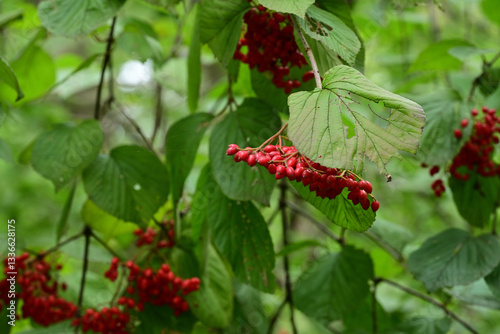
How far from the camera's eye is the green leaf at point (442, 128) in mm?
1660

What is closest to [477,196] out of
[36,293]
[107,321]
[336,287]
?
[336,287]

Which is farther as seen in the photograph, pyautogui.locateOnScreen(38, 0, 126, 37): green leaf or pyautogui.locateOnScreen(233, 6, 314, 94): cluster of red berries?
pyautogui.locateOnScreen(38, 0, 126, 37): green leaf

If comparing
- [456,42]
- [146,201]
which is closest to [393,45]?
[456,42]

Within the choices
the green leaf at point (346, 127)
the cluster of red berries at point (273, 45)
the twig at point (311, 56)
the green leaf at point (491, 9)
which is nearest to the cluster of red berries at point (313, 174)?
the green leaf at point (346, 127)

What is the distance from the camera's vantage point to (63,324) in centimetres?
188

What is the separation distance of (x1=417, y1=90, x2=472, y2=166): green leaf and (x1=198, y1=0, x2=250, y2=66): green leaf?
81 centimetres

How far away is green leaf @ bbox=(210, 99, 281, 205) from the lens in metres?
1.38

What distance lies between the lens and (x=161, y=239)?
1938mm

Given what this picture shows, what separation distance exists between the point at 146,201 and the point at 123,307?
462 mm

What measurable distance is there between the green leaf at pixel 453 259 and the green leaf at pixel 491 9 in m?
1.36

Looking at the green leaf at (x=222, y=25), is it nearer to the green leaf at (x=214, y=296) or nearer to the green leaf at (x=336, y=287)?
the green leaf at (x=214, y=296)

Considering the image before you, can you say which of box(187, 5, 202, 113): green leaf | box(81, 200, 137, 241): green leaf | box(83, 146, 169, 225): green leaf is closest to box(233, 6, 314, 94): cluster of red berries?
box(187, 5, 202, 113): green leaf

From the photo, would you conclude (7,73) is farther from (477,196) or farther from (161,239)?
(477,196)

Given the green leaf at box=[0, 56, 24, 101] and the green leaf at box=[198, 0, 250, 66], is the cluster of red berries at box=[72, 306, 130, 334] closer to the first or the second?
the green leaf at box=[0, 56, 24, 101]
